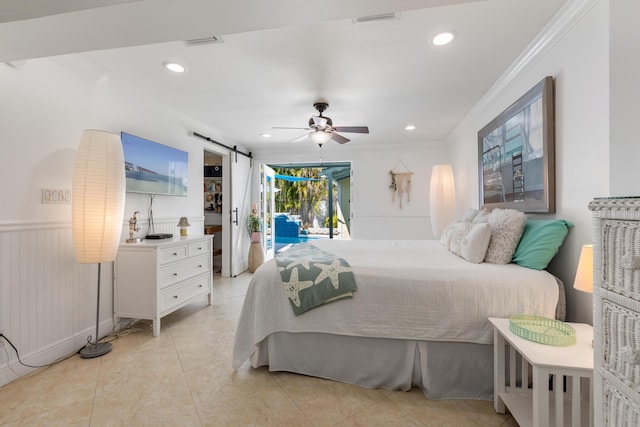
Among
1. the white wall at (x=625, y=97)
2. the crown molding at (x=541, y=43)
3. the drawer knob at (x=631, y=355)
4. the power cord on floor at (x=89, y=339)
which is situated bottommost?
the power cord on floor at (x=89, y=339)

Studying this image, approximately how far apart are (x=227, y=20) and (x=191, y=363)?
7.20ft

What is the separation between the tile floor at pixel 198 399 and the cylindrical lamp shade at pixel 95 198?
0.80 m

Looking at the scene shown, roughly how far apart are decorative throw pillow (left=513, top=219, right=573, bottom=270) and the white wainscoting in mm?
3378

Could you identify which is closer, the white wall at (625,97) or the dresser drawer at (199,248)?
the white wall at (625,97)

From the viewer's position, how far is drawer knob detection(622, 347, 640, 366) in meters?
0.65

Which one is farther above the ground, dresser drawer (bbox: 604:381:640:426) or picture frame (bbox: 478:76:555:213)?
picture frame (bbox: 478:76:555:213)

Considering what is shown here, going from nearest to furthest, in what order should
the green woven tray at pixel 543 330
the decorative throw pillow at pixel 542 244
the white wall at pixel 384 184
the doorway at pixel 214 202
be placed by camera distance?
the green woven tray at pixel 543 330 < the decorative throw pillow at pixel 542 244 < the white wall at pixel 384 184 < the doorway at pixel 214 202

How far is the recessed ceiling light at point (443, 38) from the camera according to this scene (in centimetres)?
187

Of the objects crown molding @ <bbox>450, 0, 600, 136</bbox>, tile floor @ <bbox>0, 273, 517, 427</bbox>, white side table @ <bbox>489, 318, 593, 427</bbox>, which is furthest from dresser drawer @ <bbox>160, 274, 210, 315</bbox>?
crown molding @ <bbox>450, 0, 600, 136</bbox>

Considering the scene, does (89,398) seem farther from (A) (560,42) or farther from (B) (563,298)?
(A) (560,42)

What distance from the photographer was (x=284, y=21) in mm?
1245

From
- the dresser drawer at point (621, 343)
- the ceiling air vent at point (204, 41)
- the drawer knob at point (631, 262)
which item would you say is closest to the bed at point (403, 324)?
the dresser drawer at point (621, 343)

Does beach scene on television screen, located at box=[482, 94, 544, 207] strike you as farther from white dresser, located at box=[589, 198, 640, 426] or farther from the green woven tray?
white dresser, located at box=[589, 198, 640, 426]

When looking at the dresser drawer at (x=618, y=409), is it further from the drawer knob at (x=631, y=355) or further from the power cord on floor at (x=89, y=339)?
the power cord on floor at (x=89, y=339)
